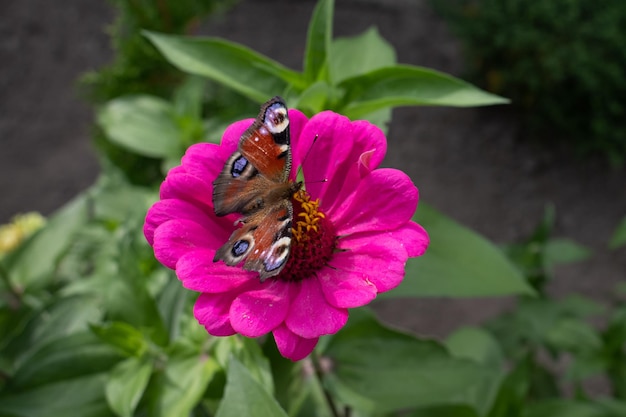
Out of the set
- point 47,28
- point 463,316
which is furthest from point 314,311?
point 47,28

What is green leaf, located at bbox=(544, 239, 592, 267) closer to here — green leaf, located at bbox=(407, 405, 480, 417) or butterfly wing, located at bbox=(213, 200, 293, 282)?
green leaf, located at bbox=(407, 405, 480, 417)

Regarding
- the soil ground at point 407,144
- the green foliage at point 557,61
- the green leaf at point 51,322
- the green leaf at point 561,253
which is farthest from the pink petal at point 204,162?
the green foliage at point 557,61

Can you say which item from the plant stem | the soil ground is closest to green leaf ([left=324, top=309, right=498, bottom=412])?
the plant stem

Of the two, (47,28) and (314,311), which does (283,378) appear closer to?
(314,311)

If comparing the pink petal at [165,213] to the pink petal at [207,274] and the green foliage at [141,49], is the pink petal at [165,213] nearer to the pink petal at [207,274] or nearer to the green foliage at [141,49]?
the pink petal at [207,274]

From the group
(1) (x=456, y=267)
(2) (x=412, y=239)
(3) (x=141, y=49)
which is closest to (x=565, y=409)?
(1) (x=456, y=267)
